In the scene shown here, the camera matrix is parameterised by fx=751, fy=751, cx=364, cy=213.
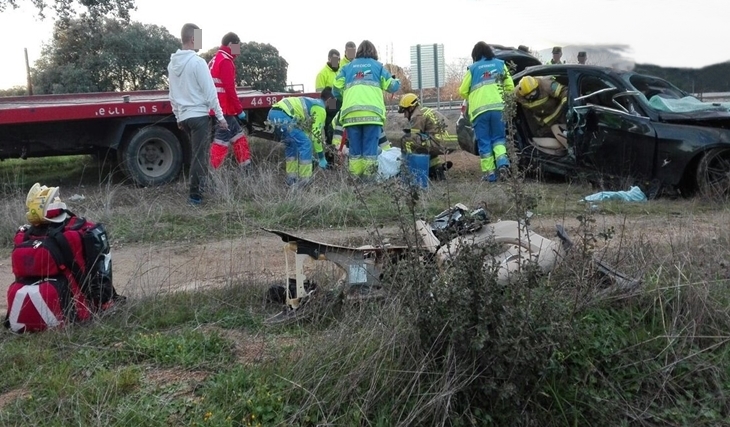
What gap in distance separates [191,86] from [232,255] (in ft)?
9.05

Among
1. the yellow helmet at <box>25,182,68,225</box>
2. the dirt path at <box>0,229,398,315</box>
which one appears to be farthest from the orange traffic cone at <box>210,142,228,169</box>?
the yellow helmet at <box>25,182,68,225</box>

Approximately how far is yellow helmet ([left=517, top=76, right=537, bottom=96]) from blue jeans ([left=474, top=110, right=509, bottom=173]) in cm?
43

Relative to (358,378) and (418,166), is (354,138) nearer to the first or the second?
(418,166)

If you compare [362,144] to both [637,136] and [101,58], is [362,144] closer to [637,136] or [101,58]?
[637,136]

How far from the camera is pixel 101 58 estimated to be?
755 inches

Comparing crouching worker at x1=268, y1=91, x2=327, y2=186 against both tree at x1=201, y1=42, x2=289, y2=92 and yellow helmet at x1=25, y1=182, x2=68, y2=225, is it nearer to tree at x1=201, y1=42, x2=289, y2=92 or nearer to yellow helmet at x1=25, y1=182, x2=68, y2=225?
yellow helmet at x1=25, y1=182, x2=68, y2=225

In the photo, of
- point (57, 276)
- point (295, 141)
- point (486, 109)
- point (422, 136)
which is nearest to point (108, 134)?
point (295, 141)

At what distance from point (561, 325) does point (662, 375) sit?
0.72 m

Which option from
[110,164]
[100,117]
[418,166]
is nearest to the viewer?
[418,166]

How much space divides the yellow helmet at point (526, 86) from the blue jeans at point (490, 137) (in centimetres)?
43

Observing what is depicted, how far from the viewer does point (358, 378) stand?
3379mm

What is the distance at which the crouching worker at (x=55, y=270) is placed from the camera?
423 centimetres

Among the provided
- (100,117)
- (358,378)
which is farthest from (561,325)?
(100,117)

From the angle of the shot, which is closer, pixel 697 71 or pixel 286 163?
pixel 286 163
